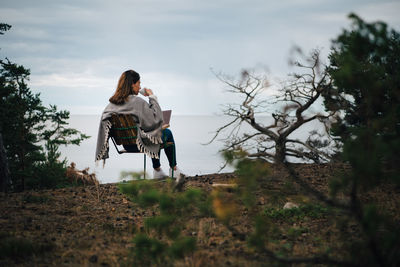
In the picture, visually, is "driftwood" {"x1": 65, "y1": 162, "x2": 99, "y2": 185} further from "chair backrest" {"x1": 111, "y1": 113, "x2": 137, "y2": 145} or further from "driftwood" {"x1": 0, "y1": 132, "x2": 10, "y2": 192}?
"chair backrest" {"x1": 111, "y1": 113, "x2": 137, "y2": 145}

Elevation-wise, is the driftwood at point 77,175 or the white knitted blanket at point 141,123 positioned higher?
the white knitted blanket at point 141,123

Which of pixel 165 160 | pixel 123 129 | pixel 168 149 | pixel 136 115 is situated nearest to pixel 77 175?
pixel 168 149

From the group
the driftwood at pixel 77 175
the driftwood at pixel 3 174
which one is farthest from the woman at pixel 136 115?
the driftwood at pixel 77 175

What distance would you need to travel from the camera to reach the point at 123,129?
20.1ft

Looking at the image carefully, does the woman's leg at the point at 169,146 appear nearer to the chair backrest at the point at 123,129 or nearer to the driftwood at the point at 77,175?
the chair backrest at the point at 123,129

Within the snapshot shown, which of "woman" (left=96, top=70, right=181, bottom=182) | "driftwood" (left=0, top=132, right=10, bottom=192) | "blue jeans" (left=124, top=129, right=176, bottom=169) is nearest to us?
"woman" (left=96, top=70, right=181, bottom=182)

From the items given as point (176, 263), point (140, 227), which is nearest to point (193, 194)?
point (176, 263)

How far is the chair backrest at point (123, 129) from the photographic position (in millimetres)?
6004

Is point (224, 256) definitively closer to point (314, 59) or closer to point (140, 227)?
point (140, 227)

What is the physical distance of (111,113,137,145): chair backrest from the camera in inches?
236

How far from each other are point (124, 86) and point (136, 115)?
564 millimetres

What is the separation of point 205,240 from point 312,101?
5028 mm

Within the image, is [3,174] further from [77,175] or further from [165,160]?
[165,160]

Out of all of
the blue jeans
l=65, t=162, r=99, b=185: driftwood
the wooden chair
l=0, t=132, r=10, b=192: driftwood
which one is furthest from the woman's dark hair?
l=65, t=162, r=99, b=185: driftwood
